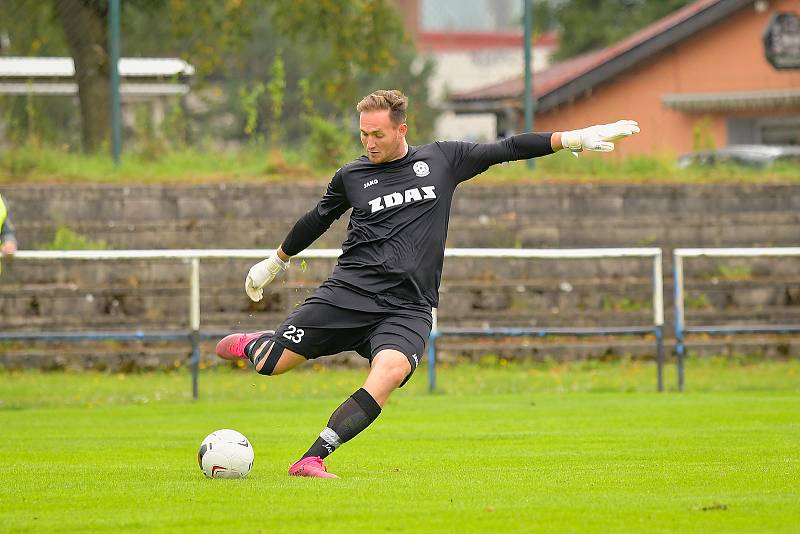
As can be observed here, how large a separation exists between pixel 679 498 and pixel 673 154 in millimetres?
16934

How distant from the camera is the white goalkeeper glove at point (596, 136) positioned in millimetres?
8594

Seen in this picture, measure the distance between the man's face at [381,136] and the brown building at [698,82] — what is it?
75.0 ft

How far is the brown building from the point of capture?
1271 inches

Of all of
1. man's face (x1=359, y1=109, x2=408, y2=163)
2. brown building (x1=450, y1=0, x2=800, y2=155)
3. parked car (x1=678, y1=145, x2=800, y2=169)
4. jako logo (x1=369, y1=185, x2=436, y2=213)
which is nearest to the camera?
man's face (x1=359, y1=109, x2=408, y2=163)

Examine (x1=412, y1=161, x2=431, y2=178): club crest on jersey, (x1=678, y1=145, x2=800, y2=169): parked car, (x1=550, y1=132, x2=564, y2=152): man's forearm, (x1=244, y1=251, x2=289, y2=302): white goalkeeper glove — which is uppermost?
(x1=678, y1=145, x2=800, y2=169): parked car

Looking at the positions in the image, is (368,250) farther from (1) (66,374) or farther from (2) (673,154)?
(2) (673,154)

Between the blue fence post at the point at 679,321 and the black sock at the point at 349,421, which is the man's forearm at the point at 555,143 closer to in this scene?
the black sock at the point at 349,421

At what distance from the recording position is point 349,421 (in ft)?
27.3

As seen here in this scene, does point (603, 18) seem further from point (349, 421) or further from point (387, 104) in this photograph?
point (349, 421)

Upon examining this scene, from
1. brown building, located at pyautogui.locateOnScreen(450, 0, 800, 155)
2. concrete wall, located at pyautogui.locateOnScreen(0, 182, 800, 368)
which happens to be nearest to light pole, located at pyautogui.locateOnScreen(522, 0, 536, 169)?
concrete wall, located at pyautogui.locateOnScreen(0, 182, 800, 368)

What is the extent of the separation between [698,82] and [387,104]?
26725 mm

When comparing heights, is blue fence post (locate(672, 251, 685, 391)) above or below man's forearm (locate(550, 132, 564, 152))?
below

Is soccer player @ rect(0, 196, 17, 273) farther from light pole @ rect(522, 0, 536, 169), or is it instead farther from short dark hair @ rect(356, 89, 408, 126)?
light pole @ rect(522, 0, 536, 169)

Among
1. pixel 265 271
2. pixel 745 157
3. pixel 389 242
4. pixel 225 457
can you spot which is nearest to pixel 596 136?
pixel 389 242
